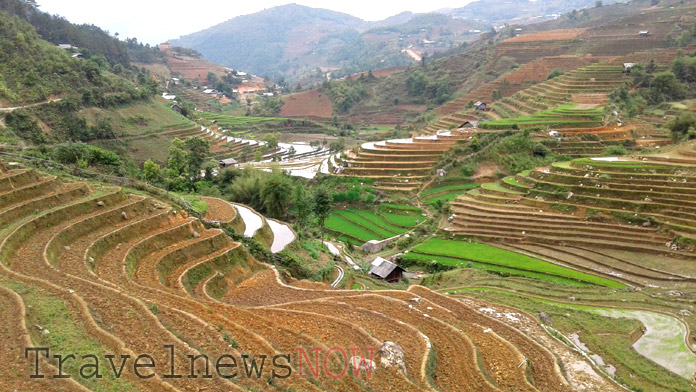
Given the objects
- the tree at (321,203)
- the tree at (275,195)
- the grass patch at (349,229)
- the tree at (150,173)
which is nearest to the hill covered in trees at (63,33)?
the tree at (150,173)

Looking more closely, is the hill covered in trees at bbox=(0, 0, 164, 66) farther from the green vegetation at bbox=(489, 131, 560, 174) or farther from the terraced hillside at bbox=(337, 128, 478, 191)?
the green vegetation at bbox=(489, 131, 560, 174)

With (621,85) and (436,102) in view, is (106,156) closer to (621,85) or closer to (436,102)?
(621,85)

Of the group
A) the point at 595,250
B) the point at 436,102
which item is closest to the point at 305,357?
the point at 595,250

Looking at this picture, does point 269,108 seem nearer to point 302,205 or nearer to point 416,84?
point 416,84

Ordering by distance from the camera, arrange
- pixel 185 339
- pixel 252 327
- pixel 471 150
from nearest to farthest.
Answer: pixel 185 339 → pixel 252 327 → pixel 471 150

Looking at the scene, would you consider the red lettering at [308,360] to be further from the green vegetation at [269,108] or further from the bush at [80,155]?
the green vegetation at [269,108]
